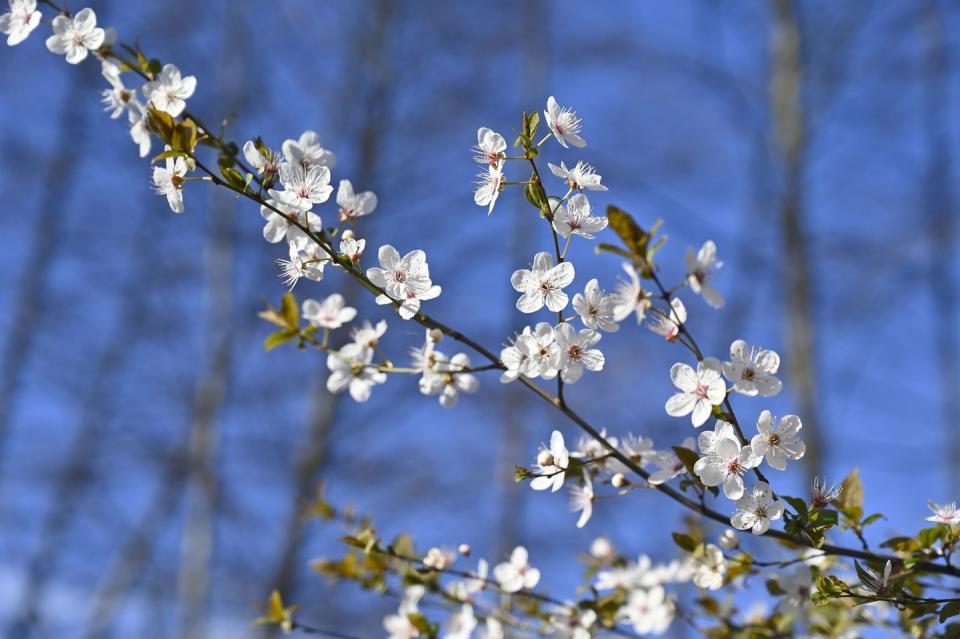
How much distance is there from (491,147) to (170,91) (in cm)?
43

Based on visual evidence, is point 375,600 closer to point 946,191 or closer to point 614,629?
point 946,191

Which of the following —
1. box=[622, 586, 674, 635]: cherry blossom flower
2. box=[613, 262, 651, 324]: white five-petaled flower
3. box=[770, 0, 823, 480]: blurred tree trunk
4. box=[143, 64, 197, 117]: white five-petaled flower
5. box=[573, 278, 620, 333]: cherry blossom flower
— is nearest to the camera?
box=[613, 262, 651, 324]: white five-petaled flower

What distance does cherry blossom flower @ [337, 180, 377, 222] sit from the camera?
1.16 metres

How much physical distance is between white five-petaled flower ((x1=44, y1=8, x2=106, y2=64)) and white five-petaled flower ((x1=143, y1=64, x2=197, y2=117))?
108 millimetres

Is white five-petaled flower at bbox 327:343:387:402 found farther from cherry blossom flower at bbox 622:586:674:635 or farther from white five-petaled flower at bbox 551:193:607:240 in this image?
cherry blossom flower at bbox 622:586:674:635

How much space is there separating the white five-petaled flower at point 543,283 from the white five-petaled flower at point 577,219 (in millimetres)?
38

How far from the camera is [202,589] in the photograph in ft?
14.8

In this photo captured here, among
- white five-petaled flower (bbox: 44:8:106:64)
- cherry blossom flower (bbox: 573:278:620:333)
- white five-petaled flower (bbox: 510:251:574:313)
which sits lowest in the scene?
cherry blossom flower (bbox: 573:278:620:333)

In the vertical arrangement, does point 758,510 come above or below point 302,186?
below

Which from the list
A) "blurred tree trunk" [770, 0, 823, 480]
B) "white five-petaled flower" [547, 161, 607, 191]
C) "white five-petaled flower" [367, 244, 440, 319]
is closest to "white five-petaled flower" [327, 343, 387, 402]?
"white five-petaled flower" [367, 244, 440, 319]

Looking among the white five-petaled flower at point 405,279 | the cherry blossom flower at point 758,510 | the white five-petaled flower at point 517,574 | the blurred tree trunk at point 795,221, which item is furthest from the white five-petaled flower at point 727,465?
the blurred tree trunk at point 795,221

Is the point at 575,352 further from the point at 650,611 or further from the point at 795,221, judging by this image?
the point at 795,221

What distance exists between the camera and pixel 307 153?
1.07m

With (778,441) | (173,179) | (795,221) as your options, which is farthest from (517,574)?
(795,221)
